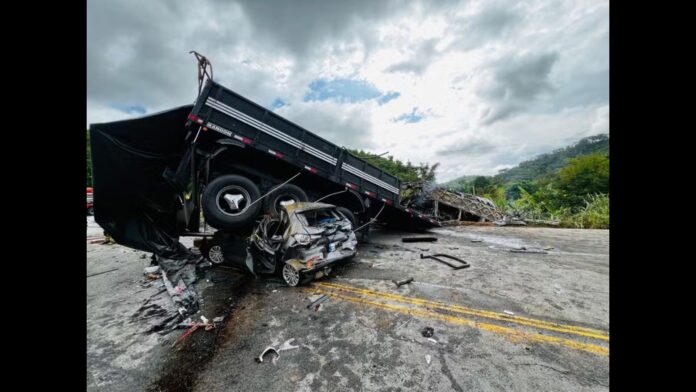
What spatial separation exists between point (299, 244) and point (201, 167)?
11.0 ft

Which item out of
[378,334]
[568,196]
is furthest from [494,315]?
[568,196]

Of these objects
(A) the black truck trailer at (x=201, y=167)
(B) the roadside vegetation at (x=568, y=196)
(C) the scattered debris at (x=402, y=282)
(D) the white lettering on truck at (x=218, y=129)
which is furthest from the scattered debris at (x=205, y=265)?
(B) the roadside vegetation at (x=568, y=196)

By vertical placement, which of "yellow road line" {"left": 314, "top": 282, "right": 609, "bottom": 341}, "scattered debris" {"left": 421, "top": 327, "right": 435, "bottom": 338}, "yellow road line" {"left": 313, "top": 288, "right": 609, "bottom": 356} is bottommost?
"scattered debris" {"left": 421, "top": 327, "right": 435, "bottom": 338}

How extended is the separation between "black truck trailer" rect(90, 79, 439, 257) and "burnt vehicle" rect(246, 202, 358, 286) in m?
0.91

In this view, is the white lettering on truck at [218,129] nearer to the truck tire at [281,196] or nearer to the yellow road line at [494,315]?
the truck tire at [281,196]

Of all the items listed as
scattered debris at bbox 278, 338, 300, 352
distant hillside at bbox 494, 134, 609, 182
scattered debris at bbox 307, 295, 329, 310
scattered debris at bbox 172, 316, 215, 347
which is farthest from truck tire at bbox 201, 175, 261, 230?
distant hillside at bbox 494, 134, 609, 182

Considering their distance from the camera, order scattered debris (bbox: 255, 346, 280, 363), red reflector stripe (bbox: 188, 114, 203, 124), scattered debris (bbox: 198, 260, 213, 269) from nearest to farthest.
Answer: scattered debris (bbox: 255, 346, 280, 363), red reflector stripe (bbox: 188, 114, 203, 124), scattered debris (bbox: 198, 260, 213, 269)

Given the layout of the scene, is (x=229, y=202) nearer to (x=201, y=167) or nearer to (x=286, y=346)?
(x=201, y=167)

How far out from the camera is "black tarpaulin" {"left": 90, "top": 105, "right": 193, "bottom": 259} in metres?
5.17

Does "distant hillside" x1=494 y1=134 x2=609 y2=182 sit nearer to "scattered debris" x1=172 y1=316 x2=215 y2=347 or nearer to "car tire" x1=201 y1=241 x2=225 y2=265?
"car tire" x1=201 y1=241 x2=225 y2=265

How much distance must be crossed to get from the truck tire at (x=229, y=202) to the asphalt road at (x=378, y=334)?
3.89ft
